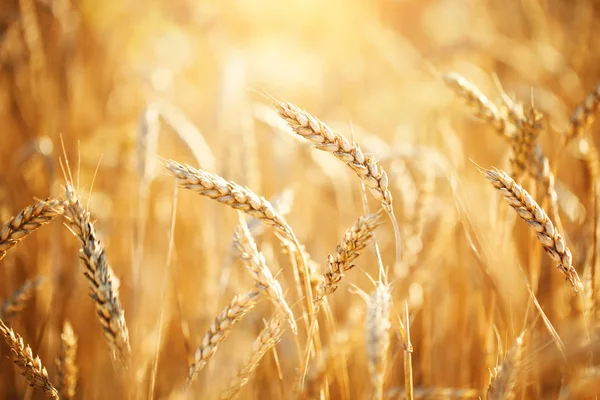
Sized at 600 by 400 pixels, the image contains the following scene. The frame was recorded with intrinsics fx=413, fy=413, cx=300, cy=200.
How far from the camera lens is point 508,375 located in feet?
2.52

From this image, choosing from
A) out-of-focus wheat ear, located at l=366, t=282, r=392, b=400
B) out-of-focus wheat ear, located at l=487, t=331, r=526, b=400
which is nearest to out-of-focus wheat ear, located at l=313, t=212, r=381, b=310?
out-of-focus wheat ear, located at l=366, t=282, r=392, b=400

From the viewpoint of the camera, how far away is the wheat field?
81cm

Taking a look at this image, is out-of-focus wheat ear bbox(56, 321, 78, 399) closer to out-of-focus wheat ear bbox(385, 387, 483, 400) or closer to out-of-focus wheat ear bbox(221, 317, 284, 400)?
out-of-focus wheat ear bbox(221, 317, 284, 400)

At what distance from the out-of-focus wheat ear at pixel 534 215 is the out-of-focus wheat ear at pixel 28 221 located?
0.84m

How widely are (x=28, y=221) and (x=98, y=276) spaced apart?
0.19 m

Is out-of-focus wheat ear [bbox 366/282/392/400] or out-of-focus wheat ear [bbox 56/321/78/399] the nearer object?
out-of-focus wheat ear [bbox 366/282/392/400]

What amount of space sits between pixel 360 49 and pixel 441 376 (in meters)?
3.90

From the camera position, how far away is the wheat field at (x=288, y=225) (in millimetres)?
808

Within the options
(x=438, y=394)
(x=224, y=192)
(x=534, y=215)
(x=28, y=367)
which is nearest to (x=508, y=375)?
(x=534, y=215)

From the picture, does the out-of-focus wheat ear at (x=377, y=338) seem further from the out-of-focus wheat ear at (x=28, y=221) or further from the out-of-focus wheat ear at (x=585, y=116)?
the out-of-focus wheat ear at (x=585, y=116)

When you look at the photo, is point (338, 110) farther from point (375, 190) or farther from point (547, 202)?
point (375, 190)

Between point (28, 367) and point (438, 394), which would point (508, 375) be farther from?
point (28, 367)

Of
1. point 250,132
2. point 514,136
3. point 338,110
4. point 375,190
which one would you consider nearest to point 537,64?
point 338,110

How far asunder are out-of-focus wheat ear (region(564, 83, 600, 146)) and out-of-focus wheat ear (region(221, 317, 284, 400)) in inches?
35.0
